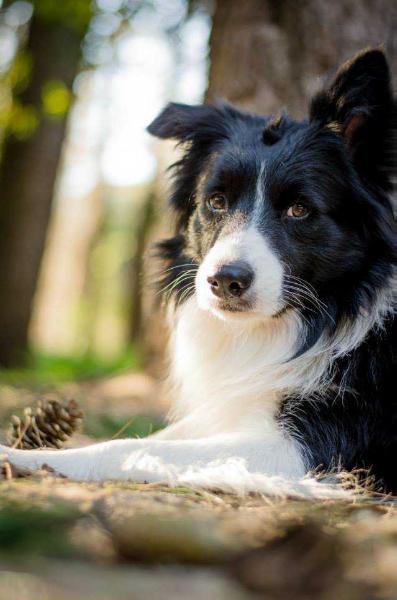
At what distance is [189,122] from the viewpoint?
405 cm

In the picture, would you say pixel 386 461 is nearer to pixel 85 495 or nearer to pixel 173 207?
pixel 85 495

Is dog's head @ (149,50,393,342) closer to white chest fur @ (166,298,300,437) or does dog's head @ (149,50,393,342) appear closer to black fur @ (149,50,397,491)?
black fur @ (149,50,397,491)

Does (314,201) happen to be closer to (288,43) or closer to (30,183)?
(288,43)

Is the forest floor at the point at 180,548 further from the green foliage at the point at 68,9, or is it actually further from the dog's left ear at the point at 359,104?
the green foliage at the point at 68,9

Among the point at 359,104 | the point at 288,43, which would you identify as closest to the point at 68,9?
the point at 288,43

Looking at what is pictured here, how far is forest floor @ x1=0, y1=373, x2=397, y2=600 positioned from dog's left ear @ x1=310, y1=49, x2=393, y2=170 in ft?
6.83

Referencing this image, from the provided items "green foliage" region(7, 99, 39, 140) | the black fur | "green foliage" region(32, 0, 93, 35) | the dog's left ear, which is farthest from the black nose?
"green foliage" region(7, 99, 39, 140)

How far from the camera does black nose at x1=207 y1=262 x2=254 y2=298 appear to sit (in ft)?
10.1

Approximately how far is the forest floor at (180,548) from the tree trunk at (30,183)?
7395 millimetres

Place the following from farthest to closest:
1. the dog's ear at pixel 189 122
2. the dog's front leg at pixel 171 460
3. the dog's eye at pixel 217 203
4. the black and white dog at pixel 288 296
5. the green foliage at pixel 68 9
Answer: the green foliage at pixel 68 9 → the dog's ear at pixel 189 122 → the dog's eye at pixel 217 203 → the black and white dog at pixel 288 296 → the dog's front leg at pixel 171 460

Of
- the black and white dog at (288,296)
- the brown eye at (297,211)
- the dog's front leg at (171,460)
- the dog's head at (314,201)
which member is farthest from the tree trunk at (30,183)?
the dog's front leg at (171,460)

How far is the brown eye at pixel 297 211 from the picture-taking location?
11.4 ft

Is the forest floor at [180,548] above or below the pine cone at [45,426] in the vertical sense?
above

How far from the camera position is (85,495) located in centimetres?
212
